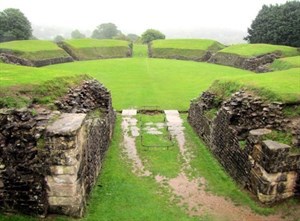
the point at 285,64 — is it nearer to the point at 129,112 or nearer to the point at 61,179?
the point at 129,112

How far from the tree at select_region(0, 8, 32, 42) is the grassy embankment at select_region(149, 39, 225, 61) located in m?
22.7

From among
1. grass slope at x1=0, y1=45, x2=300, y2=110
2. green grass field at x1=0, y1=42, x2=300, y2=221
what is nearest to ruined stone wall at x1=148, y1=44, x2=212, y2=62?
grass slope at x1=0, y1=45, x2=300, y2=110

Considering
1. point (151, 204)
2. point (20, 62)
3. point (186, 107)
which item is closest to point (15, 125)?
point (151, 204)

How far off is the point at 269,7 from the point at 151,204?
47518 mm

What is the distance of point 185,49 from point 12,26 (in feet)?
95.3

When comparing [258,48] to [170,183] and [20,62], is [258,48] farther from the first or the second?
[170,183]

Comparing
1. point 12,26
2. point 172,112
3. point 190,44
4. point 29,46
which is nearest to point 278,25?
point 190,44

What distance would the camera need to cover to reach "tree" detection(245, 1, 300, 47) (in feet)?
146

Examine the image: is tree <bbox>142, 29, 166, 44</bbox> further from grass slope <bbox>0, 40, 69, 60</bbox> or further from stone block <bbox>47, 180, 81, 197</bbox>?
stone block <bbox>47, 180, 81, 197</bbox>

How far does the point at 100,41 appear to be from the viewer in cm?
5125

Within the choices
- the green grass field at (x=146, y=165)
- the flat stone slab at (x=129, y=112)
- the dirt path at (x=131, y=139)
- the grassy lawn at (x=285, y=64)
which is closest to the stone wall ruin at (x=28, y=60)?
the green grass field at (x=146, y=165)

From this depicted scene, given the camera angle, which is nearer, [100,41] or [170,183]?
[170,183]

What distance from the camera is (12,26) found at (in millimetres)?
56125

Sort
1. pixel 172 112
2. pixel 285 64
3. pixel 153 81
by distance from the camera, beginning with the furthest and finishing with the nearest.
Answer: pixel 285 64 → pixel 153 81 → pixel 172 112
